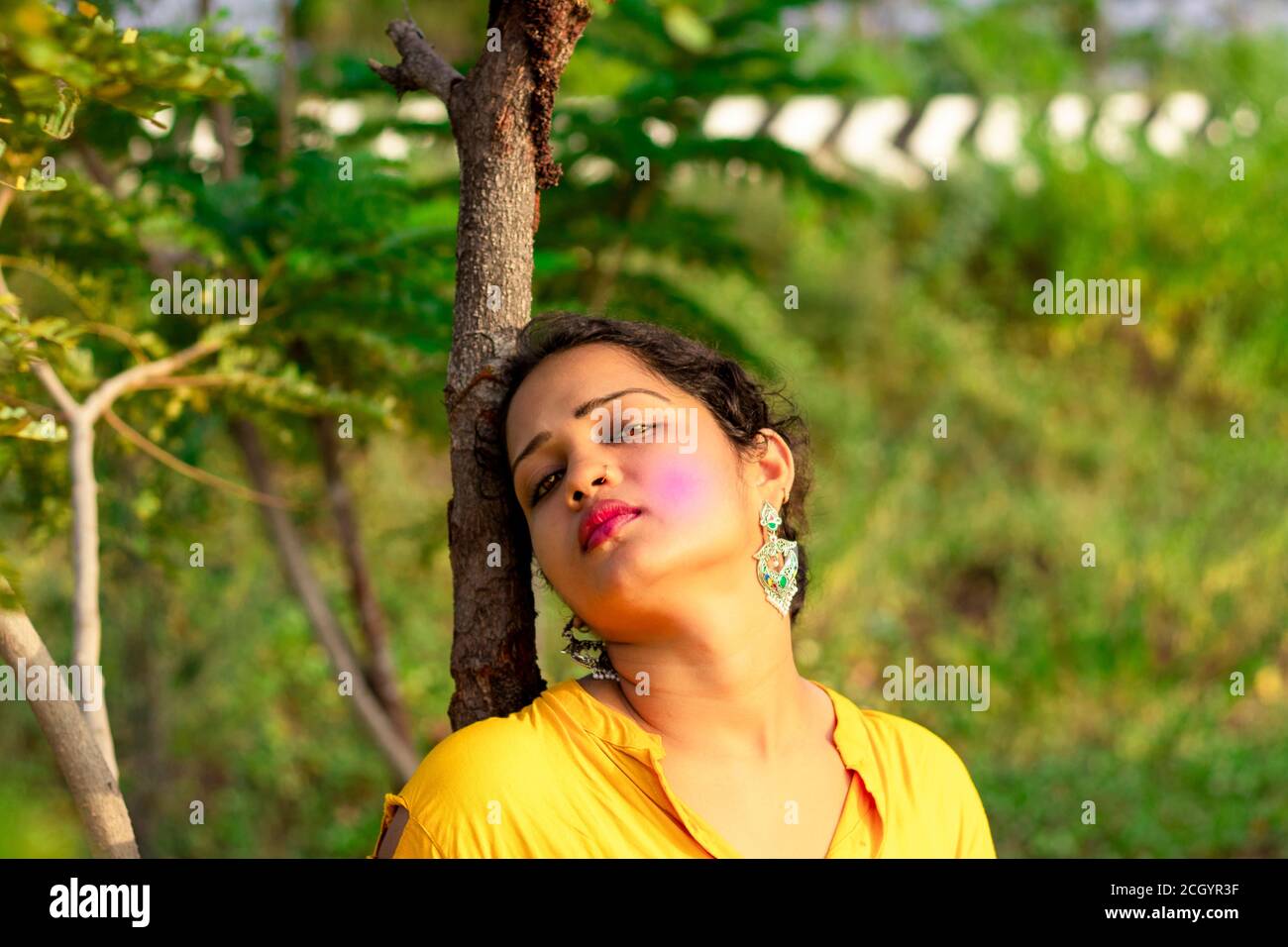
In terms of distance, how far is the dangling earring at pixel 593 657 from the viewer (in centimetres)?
179

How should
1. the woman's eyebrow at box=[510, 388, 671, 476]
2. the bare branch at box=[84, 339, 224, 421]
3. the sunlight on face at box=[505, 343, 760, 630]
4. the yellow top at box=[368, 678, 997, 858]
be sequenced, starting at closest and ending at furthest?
the yellow top at box=[368, 678, 997, 858] < the sunlight on face at box=[505, 343, 760, 630] < the woman's eyebrow at box=[510, 388, 671, 476] < the bare branch at box=[84, 339, 224, 421]

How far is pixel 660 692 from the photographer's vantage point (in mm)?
1731

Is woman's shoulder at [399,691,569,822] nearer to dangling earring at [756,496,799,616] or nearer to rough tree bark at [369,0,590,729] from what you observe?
rough tree bark at [369,0,590,729]

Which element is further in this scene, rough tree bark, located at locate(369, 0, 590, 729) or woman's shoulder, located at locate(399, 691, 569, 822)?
rough tree bark, located at locate(369, 0, 590, 729)

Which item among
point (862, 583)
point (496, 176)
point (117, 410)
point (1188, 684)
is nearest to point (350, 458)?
point (862, 583)

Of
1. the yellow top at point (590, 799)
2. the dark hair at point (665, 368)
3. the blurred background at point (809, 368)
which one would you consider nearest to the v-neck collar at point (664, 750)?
the yellow top at point (590, 799)

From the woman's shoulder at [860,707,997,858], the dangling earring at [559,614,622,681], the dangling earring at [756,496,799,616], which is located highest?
the dangling earring at [756,496,799,616]

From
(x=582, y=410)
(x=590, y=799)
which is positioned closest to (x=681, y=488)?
(x=582, y=410)

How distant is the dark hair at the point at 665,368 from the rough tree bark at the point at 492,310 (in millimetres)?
20

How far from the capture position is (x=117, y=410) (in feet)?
9.14

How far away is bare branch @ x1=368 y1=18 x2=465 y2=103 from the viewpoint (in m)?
1.89

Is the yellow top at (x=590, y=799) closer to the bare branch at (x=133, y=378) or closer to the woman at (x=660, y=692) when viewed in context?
the woman at (x=660, y=692)

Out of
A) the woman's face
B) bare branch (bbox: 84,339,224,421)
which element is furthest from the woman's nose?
bare branch (bbox: 84,339,224,421)

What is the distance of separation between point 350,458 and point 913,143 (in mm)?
3590
